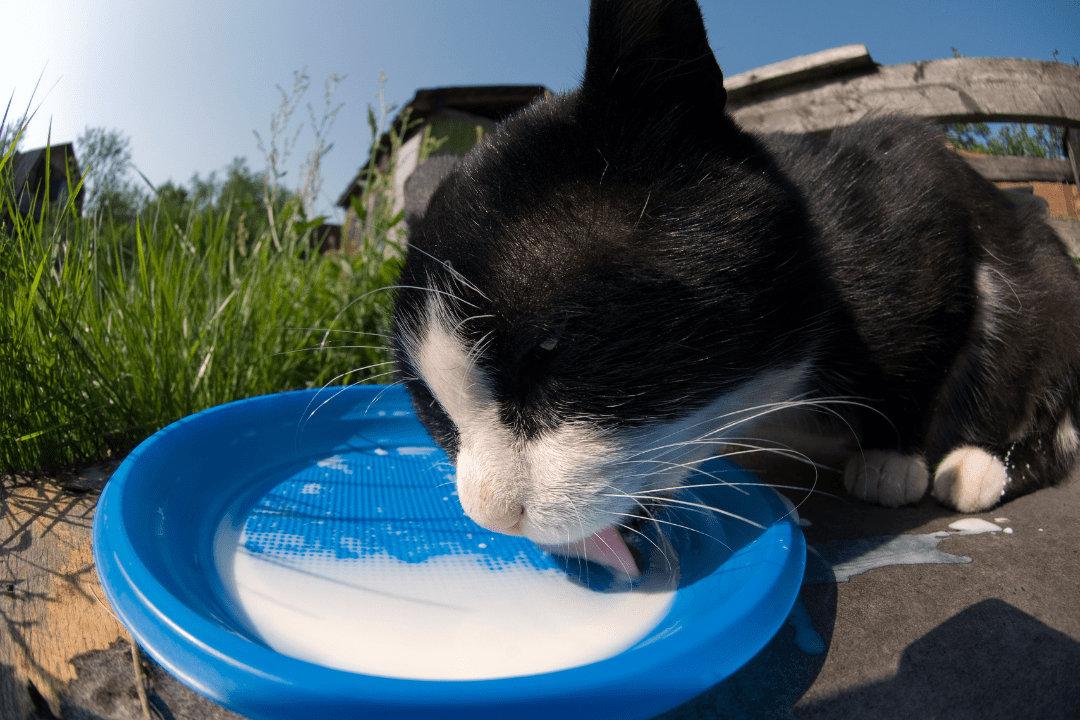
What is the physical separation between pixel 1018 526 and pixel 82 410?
2013mm

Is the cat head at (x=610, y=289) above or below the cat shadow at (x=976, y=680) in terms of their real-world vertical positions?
above

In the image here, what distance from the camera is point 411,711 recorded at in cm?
54

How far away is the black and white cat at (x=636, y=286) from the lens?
0.80 metres

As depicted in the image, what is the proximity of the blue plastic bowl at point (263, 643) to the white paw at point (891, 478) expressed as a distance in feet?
1.09

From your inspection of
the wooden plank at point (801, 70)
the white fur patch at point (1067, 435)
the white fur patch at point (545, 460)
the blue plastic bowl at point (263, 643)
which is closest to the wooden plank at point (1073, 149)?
the wooden plank at point (801, 70)

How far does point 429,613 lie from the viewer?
0.90 m

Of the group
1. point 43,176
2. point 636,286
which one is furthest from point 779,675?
point 43,176

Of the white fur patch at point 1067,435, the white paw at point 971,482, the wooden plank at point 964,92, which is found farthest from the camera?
the wooden plank at point 964,92

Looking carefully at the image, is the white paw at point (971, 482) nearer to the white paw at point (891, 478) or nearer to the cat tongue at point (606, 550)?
the white paw at point (891, 478)

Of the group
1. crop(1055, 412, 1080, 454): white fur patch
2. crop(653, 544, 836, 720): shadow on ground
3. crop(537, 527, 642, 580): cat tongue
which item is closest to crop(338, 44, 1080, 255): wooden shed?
crop(1055, 412, 1080, 454): white fur patch

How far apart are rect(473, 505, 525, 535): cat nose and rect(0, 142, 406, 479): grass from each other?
1.02 feet

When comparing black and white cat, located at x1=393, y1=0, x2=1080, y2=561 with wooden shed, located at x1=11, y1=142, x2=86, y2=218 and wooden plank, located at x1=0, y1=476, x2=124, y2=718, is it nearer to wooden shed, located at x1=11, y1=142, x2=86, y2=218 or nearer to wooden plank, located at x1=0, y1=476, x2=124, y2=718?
wooden plank, located at x1=0, y1=476, x2=124, y2=718

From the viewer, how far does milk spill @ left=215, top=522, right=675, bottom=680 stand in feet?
2.58

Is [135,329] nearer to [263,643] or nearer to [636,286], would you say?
[263,643]
